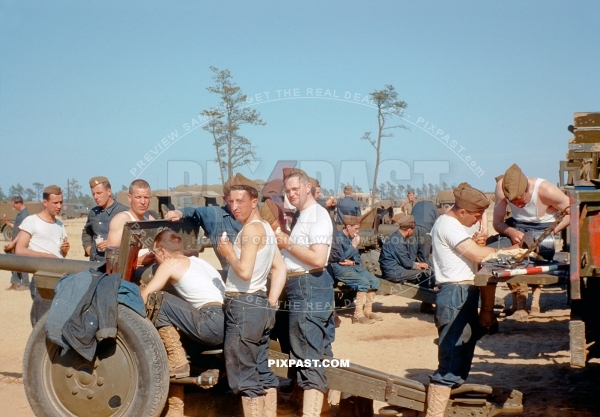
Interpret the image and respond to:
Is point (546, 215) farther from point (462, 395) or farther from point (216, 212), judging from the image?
point (216, 212)

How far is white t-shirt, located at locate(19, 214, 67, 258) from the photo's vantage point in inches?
266

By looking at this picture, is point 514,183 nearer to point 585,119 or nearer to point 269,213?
point 585,119

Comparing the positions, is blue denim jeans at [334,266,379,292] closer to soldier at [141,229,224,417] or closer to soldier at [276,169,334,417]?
soldier at [141,229,224,417]

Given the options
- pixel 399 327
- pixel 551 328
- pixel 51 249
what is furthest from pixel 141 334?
pixel 551 328

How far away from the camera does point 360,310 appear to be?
29.9 feet

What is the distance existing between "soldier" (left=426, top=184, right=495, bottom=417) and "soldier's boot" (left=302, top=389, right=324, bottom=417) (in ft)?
2.49

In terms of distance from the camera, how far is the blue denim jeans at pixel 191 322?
4738 mm

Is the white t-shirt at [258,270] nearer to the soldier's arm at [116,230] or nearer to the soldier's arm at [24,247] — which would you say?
the soldier's arm at [116,230]

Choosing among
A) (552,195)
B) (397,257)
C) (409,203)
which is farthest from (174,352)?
(409,203)

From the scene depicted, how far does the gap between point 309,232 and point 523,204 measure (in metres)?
2.07

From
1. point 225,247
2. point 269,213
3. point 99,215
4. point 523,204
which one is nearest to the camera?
point 225,247

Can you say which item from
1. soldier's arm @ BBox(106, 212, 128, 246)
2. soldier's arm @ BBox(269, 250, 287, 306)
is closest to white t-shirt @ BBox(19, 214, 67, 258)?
soldier's arm @ BBox(106, 212, 128, 246)

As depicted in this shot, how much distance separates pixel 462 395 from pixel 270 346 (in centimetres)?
146

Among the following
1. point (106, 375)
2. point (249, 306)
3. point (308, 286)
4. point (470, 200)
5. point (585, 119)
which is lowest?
point (106, 375)
